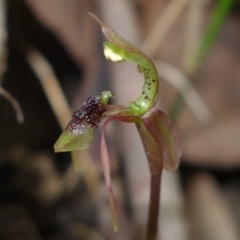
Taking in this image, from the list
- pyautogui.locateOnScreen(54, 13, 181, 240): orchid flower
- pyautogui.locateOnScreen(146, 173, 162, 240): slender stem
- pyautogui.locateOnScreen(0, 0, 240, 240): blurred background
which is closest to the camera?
pyautogui.locateOnScreen(54, 13, 181, 240): orchid flower

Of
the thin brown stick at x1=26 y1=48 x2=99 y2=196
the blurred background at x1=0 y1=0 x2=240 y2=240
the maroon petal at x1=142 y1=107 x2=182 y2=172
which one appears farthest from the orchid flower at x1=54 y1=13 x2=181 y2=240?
the thin brown stick at x1=26 y1=48 x2=99 y2=196

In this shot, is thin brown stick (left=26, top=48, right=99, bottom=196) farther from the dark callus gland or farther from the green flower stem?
the dark callus gland

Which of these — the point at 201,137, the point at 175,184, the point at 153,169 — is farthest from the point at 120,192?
the point at 153,169

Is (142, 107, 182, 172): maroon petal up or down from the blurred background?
up

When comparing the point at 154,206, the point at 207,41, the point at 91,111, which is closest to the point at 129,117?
the point at 91,111

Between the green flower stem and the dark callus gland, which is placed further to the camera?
the green flower stem

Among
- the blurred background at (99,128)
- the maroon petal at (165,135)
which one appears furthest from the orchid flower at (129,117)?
the blurred background at (99,128)

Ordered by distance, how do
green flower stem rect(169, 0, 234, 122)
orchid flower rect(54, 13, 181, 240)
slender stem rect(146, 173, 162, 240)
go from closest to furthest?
1. orchid flower rect(54, 13, 181, 240)
2. slender stem rect(146, 173, 162, 240)
3. green flower stem rect(169, 0, 234, 122)
